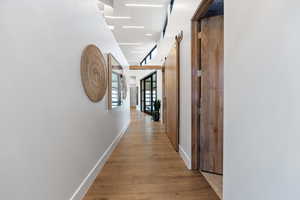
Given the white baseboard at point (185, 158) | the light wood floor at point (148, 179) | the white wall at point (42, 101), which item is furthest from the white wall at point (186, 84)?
the white wall at point (42, 101)

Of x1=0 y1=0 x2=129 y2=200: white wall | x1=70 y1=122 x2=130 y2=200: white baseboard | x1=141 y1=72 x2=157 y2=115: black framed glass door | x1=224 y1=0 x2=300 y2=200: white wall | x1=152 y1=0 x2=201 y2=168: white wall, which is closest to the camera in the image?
x1=224 y1=0 x2=300 y2=200: white wall

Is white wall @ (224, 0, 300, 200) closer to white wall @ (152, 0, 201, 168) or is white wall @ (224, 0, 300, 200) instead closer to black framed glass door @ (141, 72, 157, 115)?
white wall @ (152, 0, 201, 168)

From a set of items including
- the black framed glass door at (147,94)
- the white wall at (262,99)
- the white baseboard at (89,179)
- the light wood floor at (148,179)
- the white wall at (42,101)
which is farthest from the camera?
the black framed glass door at (147,94)

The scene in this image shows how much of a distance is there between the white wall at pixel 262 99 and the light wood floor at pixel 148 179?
680 millimetres

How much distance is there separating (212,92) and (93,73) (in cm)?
173

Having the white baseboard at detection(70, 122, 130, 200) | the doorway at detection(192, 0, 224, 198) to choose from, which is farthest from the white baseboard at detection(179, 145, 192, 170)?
the white baseboard at detection(70, 122, 130, 200)

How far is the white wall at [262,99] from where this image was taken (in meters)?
0.75

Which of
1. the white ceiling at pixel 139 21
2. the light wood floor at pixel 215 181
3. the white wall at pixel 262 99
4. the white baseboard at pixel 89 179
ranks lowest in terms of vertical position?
the light wood floor at pixel 215 181

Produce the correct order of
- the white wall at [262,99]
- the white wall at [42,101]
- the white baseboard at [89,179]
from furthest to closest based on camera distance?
the white baseboard at [89,179]
the white wall at [42,101]
the white wall at [262,99]

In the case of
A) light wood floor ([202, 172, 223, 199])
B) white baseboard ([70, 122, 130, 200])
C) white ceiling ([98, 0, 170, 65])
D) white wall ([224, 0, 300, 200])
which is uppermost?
white ceiling ([98, 0, 170, 65])

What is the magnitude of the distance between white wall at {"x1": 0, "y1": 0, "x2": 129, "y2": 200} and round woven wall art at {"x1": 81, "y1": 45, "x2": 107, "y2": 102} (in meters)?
0.09

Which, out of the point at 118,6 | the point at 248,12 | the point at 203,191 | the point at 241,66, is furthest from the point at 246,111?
the point at 118,6

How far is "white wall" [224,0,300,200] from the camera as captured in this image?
751 millimetres

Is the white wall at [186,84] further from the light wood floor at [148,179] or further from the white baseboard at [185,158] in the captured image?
the light wood floor at [148,179]
